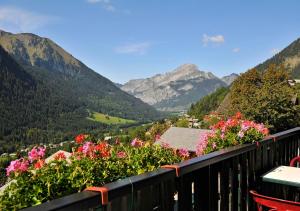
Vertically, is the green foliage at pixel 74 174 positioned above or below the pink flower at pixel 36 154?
below

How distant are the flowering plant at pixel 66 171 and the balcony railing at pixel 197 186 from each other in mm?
313

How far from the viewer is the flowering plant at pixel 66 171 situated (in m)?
1.93

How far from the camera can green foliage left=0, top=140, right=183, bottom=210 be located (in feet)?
6.29

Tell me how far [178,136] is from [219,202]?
45.3 meters

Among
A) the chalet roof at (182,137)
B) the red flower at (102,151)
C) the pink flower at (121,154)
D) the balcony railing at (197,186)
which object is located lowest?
the chalet roof at (182,137)

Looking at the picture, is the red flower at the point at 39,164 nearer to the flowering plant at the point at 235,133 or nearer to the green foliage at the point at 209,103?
the flowering plant at the point at 235,133

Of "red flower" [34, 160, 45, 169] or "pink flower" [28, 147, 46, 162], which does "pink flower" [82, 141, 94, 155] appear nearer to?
"pink flower" [28, 147, 46, 162]

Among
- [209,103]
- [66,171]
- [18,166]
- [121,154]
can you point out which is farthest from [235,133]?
[209,103]

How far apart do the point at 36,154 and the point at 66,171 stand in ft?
1.90

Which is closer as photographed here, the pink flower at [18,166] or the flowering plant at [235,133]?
the pink flower at [18,166]

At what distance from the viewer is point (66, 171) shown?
225 cm

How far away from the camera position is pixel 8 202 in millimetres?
1824

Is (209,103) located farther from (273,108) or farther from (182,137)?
(273,108)

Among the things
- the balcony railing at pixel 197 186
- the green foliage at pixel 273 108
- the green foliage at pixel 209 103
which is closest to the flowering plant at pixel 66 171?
the balcony railing at pixel 197 186
